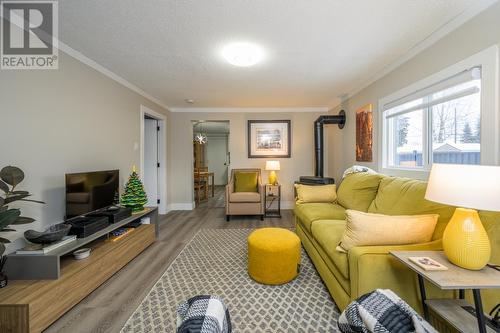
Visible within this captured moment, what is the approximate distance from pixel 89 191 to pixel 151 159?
241 cm

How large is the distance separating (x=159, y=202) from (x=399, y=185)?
4370 millimetres

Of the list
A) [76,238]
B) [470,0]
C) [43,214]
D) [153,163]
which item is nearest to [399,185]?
[470,0]

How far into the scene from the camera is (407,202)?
72.7 inches

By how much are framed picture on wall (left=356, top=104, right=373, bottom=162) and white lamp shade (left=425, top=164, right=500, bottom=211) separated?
6.54ft

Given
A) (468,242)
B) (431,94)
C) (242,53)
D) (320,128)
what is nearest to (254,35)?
(242,53)

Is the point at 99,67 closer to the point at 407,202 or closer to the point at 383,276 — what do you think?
the point at 383,276

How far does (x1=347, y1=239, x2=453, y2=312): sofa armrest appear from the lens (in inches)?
50.8

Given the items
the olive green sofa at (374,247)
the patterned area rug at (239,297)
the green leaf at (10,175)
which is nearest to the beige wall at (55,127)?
the green leaf at (10,175)

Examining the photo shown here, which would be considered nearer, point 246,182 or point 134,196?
point 134,196

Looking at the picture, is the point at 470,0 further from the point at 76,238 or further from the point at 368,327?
the point at 76,238

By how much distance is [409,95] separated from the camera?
90.3 inches

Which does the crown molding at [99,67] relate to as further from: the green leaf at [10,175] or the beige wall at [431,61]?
the beige wall at [431,61]

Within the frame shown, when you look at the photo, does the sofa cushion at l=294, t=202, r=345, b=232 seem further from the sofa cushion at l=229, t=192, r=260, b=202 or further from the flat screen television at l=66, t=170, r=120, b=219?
the flat screen television at l=66, t=170, r=120, b=219

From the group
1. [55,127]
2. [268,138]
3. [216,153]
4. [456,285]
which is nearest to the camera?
[456,285]
